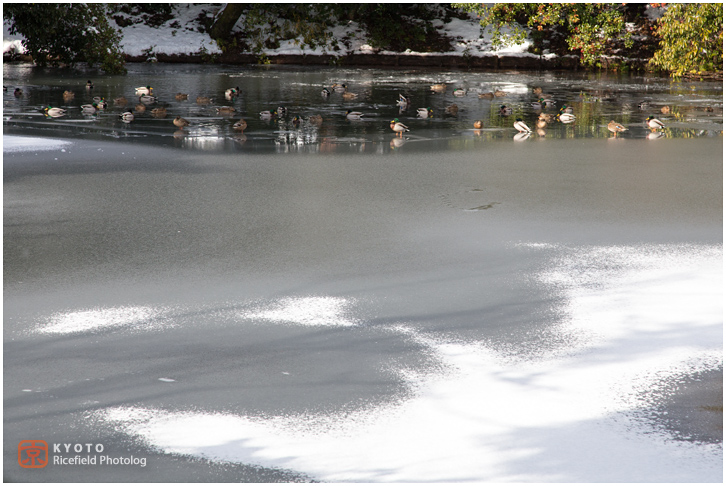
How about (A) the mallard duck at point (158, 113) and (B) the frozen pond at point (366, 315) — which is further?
(A) the mallard duck at point (158, 113)

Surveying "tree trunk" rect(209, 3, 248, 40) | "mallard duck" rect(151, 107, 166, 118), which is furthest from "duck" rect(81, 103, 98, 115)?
"tree trunk" rect(209, 3, 248, 40)

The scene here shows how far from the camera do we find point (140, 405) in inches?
141

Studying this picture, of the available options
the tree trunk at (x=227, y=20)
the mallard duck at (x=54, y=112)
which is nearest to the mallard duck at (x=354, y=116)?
the mallard duck at (x=54, y=112)

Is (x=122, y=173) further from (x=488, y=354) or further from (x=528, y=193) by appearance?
(x=488, y=354)

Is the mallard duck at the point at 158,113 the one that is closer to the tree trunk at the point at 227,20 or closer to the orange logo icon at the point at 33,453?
A: the orange logo icon at the point at 33,453

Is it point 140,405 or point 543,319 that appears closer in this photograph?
point 140,405

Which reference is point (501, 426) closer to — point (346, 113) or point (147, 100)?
point (346, 113)

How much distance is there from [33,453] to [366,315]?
7.02ft

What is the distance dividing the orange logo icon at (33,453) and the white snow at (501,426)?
0.31m

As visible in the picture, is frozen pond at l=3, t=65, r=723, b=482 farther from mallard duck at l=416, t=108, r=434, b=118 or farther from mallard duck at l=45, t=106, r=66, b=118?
mallard duck at l=416, t=108, r=434, b=118

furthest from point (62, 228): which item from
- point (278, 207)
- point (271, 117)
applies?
point (271, 117)

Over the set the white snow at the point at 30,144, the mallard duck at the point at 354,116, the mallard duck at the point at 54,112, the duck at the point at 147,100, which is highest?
the duck at the point at 147,100

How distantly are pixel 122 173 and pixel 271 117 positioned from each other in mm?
5336

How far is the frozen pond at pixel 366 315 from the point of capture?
10.7 feet
